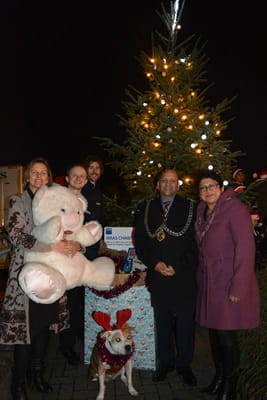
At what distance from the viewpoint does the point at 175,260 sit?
10.1 feet

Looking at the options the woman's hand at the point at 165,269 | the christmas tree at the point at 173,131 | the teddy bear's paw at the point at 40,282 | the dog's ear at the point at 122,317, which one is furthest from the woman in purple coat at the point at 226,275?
the christmas tree at the point at 173,131

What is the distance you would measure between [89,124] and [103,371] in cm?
1536

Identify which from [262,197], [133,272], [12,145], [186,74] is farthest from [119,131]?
[133,272]

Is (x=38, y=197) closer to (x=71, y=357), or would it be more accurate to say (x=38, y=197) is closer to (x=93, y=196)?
(x=93, y=196)

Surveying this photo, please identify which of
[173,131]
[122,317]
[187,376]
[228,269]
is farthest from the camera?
[173,131]

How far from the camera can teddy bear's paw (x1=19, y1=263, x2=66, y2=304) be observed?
8.18 feet

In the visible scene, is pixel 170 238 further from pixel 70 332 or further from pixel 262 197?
pixel 262 197

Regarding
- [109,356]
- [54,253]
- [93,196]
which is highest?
[93,196]

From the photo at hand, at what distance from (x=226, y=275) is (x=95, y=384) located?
1.65 m

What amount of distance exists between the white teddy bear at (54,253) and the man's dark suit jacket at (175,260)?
56 cm

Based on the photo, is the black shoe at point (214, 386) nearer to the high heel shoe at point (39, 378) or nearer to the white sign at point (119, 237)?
the high heel shoe at point (39, 378)

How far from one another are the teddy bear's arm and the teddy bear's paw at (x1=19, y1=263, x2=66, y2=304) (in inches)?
7.7

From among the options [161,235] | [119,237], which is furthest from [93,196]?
[161,235]

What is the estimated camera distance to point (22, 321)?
271cm
